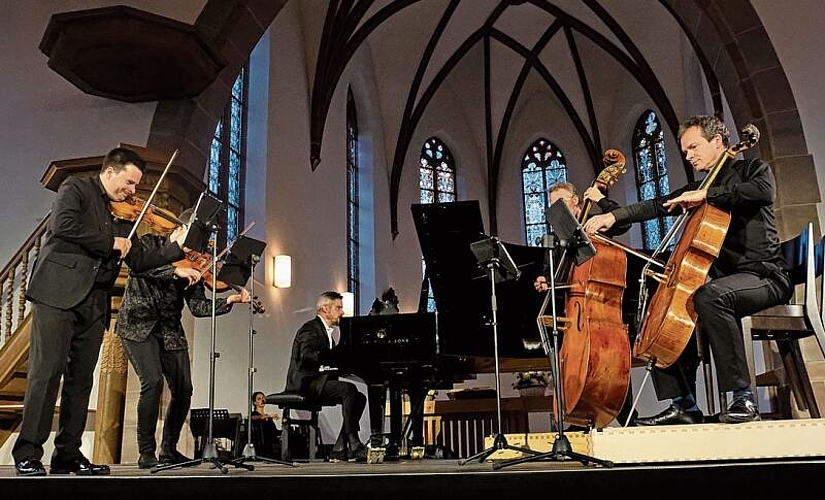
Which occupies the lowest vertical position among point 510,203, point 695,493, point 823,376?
point 695,493

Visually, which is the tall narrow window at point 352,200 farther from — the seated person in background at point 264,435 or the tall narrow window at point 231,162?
the seated person in background at point 264,435

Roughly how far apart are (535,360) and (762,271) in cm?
275

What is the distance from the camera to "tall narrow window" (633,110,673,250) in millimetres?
15828

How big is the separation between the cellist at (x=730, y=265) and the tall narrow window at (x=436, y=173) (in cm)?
1267

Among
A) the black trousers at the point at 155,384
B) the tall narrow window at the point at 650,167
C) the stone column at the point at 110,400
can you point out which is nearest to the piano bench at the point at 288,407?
the stone column at the point at 110,400

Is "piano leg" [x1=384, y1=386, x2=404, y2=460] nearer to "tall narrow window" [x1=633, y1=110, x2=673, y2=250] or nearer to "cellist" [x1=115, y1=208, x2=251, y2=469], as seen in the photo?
"cellist" [x1=115, y1=208, x2=251, y2=469]

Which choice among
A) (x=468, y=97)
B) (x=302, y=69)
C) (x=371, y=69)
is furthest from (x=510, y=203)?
(x=302, y=69)

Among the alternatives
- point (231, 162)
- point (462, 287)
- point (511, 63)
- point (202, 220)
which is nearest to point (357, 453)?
point (462, 287)

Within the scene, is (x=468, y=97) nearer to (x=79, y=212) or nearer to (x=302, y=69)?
(x=302, y=69)

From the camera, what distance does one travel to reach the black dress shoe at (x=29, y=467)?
3.85 meters

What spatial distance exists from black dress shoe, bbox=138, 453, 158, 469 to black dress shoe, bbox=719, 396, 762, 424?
329cm

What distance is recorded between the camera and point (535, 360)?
6504 millimetres

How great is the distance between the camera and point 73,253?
169 inches

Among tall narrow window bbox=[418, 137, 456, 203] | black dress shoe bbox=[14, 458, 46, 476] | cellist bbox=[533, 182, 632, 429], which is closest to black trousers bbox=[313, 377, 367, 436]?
cellist bbox=[533, 182, 632, 429]
